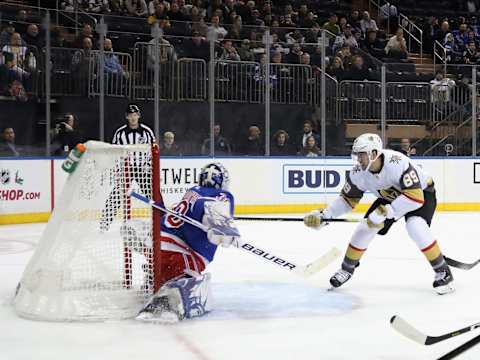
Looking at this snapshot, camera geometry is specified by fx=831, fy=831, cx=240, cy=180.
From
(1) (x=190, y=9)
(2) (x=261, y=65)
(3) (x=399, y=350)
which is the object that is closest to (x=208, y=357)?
(3) (x=399, y=350)

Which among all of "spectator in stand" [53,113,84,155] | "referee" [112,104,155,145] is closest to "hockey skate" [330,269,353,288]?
"referee" [112,104,155,145]

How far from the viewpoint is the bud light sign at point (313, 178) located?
10.2 meters

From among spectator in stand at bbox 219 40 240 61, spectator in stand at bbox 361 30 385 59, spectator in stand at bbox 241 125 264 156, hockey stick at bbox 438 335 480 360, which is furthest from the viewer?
spectator in stand at bbox 361 30 385 59

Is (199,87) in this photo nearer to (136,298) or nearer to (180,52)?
(180,52)

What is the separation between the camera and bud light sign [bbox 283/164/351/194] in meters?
10.2

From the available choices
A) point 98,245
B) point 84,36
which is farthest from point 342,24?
point 98,245

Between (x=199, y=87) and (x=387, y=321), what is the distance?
5.91m

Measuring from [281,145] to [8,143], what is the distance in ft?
10.6

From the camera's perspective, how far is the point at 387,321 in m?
4.03

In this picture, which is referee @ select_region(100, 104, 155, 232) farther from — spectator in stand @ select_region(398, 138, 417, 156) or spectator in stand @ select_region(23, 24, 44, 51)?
spectator in stand @ select_region(398, 138, 417, 156)

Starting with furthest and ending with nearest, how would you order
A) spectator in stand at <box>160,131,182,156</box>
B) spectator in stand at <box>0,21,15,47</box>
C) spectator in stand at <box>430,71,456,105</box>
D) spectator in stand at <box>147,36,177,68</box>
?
spectator in stand at <box>430,71,456,105</box> → spectator in stand at <box>160,131,182,156</box> → spectator in stand at <box>147,36,177,68</box> → spectator in stand at <box>0,21,15,47</box>

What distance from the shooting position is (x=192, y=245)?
162 inches

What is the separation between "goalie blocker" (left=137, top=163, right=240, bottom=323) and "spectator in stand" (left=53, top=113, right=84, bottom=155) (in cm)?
507

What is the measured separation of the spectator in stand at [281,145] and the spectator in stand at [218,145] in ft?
1.82
